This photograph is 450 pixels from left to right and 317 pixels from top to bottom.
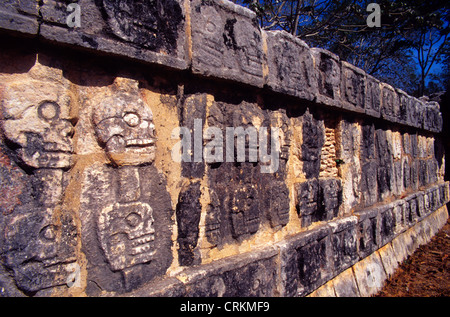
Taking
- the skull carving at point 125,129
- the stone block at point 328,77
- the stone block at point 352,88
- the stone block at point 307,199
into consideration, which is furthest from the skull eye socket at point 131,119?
the stone block at point 352,88

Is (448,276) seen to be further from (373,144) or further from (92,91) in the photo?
(92,91)

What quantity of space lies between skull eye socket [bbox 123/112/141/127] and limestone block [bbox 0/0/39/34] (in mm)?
428

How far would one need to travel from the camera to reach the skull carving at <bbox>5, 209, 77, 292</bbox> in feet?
3.28

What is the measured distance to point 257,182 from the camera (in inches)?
74.8

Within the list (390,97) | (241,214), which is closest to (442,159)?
(390,97)

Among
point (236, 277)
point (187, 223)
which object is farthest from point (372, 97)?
point (187, 223)

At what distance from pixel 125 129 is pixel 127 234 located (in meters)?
0.44

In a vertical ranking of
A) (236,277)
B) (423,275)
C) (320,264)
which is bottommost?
(423,275)

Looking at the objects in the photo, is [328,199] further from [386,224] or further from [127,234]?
[127,234]

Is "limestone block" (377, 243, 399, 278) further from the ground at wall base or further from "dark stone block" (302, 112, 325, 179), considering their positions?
"dark stone block" (302, 112, 325, 179)

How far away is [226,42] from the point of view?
1646mm

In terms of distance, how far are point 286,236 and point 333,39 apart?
729cm

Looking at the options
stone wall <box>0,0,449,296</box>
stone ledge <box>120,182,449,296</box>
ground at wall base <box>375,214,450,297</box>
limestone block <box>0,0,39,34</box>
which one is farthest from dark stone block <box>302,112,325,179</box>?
limestone block <box>0,0,39,34</box>
